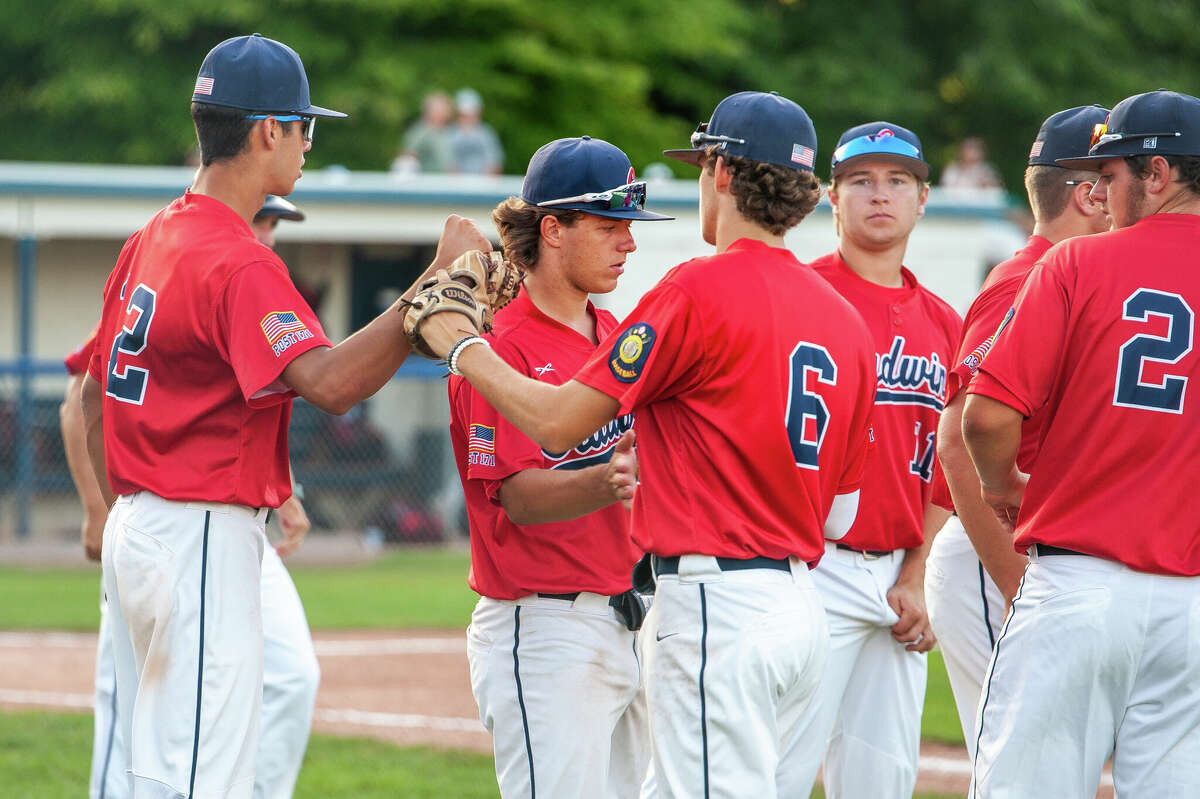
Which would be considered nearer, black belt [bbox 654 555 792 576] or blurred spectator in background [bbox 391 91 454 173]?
black belt [bbox 654 555 792 576]

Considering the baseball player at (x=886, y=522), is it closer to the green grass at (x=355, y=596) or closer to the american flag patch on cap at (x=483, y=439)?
the american flag patch on cap at (x=483, y=439)

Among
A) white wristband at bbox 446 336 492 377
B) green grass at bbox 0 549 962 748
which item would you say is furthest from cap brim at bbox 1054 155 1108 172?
green grass at bbox 0 549 962 748

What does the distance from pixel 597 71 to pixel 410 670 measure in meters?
13.1

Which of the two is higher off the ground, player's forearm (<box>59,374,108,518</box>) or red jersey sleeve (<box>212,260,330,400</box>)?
red jersey sleeve (<box>212,260,330,400</box>)

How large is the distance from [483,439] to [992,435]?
136 centimetres

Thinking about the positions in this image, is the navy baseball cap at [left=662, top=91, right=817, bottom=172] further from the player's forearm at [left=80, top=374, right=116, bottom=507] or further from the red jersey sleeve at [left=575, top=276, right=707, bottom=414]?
the player's forearm at [left=80, top=374, right=116, bottom=507]

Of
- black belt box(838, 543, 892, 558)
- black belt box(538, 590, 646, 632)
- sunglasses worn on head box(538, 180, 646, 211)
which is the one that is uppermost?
sunglasses worn on head box(538, 180, 646, 211)

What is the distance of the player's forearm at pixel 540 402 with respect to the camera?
12.0 feet

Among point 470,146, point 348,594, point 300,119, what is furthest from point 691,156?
Result: point 470,146

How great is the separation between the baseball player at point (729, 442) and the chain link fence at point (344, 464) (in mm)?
10678

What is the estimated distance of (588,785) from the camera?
4.06 meters

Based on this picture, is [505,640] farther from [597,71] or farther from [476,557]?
[597,71]

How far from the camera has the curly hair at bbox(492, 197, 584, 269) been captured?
4.29 m

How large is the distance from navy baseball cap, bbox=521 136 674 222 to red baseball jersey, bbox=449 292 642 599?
33 cm
